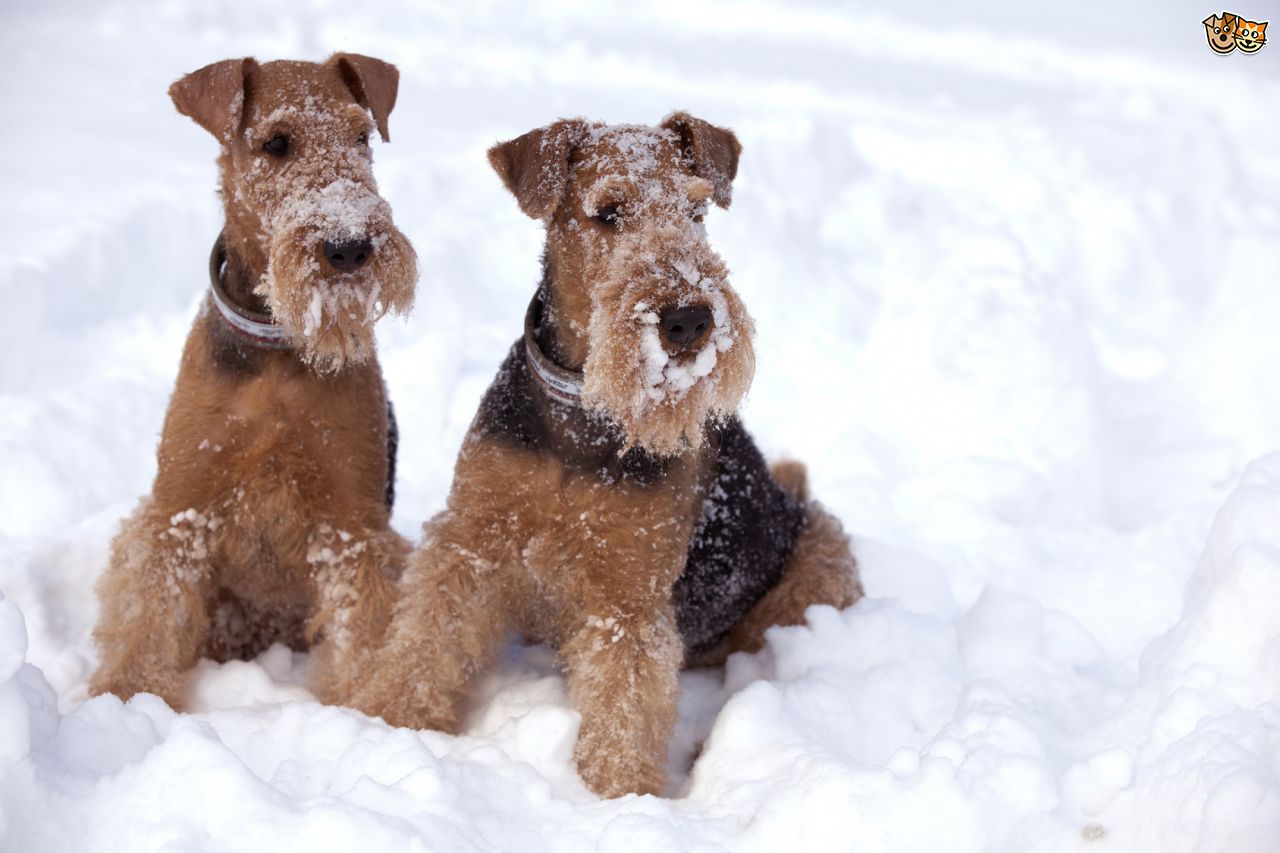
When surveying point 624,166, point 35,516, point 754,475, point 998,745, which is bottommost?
point 35,516

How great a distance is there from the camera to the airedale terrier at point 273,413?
3.12 metres

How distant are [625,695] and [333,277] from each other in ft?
4.69

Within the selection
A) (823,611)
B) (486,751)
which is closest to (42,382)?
(486,751)

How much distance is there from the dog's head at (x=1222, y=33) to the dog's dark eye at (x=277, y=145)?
16.3 ft

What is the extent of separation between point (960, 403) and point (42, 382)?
4833 mm

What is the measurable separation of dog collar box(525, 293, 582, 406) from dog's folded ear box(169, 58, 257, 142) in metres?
1.06

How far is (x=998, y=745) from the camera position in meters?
2.75

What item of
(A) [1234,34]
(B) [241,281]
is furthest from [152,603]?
(A) [1234,34]

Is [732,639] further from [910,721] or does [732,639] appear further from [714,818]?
[714,818]

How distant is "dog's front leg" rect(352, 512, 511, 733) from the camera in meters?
3.16

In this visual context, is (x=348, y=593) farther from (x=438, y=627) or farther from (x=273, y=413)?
(x=273, y=413)

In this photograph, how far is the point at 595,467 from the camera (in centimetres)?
308

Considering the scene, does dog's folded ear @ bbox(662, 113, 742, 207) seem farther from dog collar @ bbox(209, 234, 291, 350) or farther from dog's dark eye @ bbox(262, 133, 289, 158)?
dog collar @ bbox(209, 234, 291, 350)

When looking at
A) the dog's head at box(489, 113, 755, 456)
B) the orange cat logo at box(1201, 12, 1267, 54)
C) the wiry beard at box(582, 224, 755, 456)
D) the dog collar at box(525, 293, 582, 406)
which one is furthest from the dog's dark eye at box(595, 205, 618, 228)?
the orange cat logo at box(1201, 12, 1267, 54)
